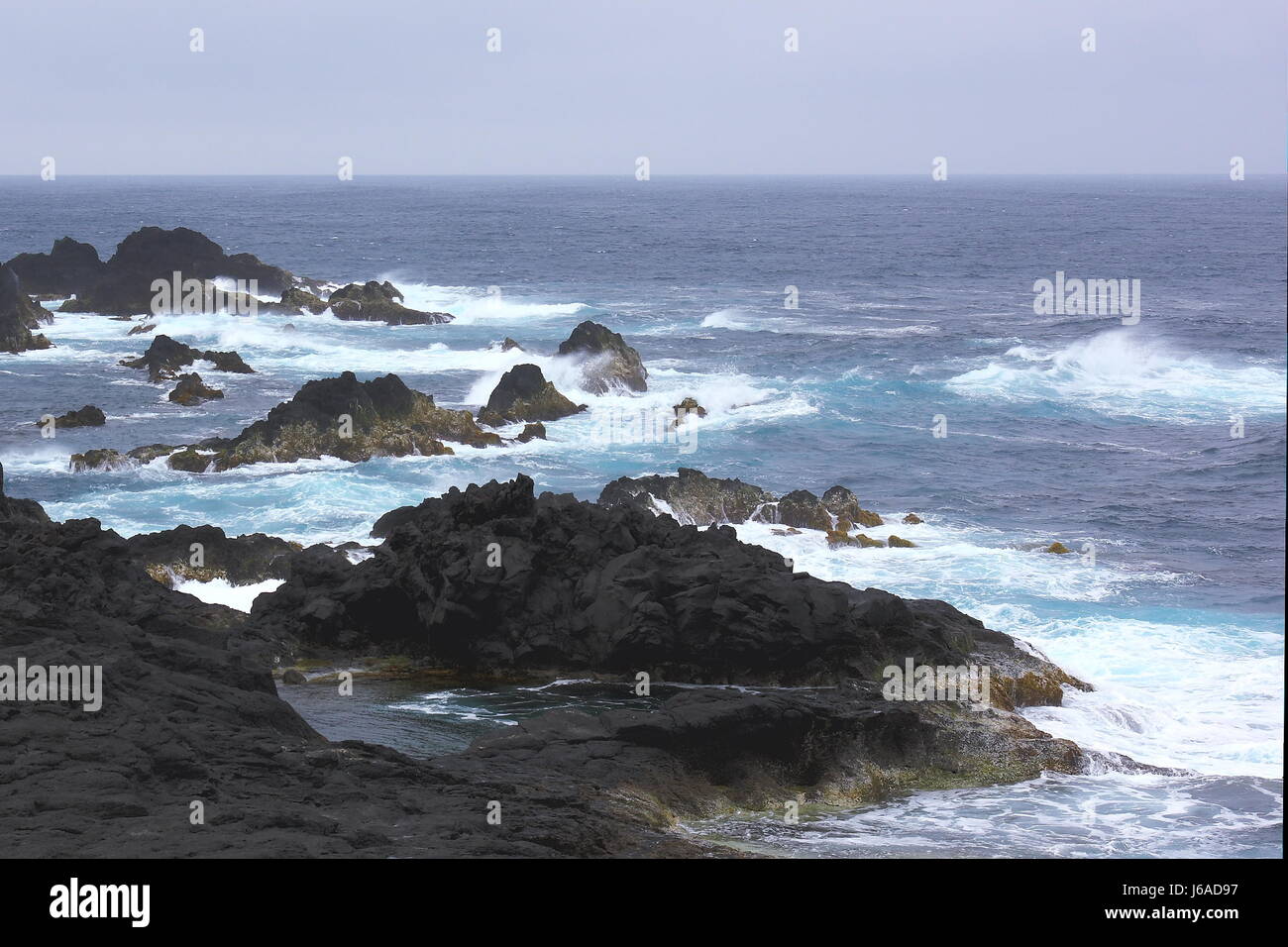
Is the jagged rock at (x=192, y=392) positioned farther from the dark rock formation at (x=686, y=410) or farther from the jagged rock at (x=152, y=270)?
the jagged rock at (x=152, y=270)

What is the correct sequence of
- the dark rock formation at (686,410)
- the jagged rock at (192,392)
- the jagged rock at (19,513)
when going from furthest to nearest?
the jagged rock at (192,392) < the dark rock formation at (686,410) < the jagged rock at (19,513)

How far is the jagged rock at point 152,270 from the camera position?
2977 inches

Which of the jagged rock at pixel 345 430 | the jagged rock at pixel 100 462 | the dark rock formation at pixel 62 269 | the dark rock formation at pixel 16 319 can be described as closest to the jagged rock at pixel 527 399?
the jagged rock at pixel 345 430

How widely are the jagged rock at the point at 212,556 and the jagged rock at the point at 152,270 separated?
50157 millimetres

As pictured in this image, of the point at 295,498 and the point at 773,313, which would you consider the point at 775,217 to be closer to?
the point at 773,313

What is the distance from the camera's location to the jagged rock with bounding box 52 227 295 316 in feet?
248

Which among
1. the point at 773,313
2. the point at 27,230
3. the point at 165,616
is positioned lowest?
the point at 165,616

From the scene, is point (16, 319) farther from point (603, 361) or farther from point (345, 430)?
point (345, 430)

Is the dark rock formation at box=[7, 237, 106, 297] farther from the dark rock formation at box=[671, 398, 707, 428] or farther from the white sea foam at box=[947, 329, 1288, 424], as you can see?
the white sea foam at box=[947, 329, 1288, 424]

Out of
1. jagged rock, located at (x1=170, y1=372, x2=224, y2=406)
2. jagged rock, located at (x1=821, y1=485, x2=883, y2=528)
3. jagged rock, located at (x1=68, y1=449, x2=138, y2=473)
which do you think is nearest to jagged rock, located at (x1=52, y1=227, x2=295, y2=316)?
jagged rock, located at (x1=170, y1=372, x2=224, y2=406)
